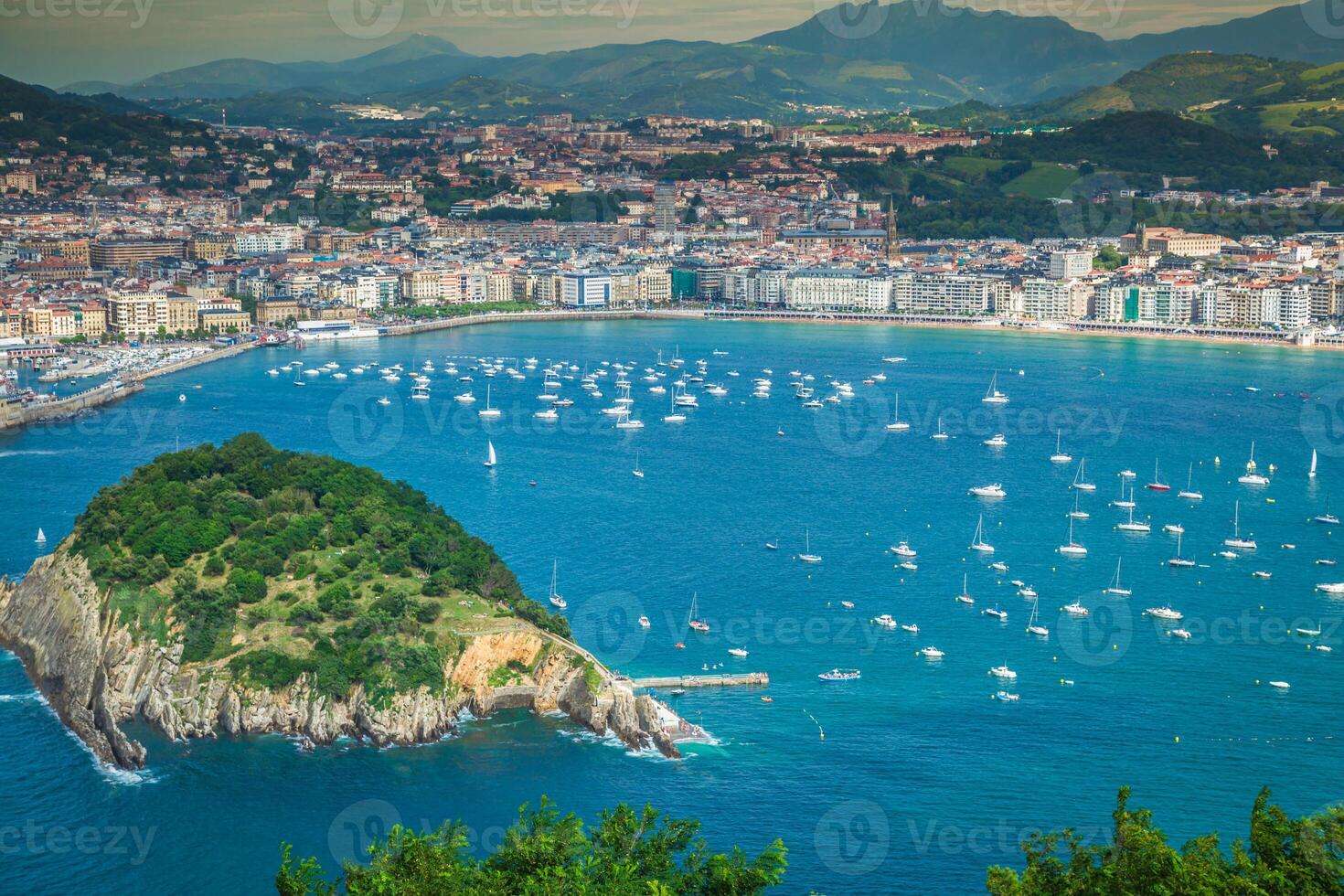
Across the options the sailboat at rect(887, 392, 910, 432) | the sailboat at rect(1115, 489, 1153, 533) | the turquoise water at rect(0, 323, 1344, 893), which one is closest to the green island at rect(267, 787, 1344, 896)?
the turquoise water at rect(0, 323, 1344, 893)

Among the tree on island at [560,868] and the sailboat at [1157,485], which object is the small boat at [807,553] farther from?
the tree on island at [560,868]

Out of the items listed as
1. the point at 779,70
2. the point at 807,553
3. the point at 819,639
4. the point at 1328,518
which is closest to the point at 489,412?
the point at 807,553

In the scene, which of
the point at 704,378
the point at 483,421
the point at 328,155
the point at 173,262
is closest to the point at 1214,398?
the point at 704,378

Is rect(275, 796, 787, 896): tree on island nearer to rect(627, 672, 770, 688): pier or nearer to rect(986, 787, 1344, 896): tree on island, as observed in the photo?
rect(986, 787, 1344, 896): tree on island

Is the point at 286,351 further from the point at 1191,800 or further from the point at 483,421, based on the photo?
the point at 1191,800

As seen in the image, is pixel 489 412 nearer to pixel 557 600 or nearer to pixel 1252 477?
pixel 1252 477

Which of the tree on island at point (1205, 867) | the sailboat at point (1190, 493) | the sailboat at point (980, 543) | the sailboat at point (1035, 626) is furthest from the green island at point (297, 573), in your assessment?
the sailboat at point (1190, 493)
